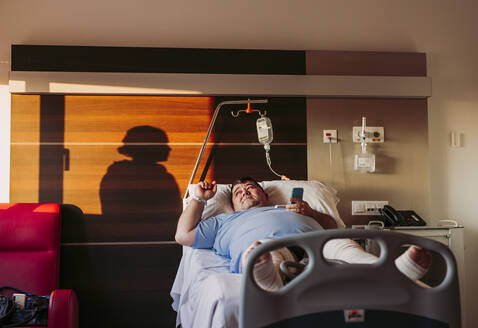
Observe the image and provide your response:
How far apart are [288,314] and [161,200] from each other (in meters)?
2.20

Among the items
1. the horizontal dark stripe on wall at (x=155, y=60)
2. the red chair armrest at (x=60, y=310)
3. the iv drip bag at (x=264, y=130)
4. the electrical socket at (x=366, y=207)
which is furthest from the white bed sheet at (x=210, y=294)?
the horizontal dark stripe on wall at (x=155, y=60)

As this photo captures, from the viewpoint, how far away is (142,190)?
320 cm

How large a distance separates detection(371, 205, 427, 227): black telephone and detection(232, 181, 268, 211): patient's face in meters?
0.98

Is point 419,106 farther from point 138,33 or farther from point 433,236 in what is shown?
point 138,33

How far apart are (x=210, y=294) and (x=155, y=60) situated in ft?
7.09

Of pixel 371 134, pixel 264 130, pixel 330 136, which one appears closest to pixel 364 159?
pixel 371 134

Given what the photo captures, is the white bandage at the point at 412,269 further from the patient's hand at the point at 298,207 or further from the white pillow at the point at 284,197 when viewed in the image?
the white pillow at the point at 284,197

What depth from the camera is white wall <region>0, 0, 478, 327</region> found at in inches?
129

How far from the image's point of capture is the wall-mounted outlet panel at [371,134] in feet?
10.9

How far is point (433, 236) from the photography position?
2896mm

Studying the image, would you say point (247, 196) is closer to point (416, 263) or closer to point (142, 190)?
point (142, 190)

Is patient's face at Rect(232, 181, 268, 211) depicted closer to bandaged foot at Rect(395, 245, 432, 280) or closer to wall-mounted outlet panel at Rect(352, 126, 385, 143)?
wall-mounted outlet panel at Rect(352, 126, 385, 143)

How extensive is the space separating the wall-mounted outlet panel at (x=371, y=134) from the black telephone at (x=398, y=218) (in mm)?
506

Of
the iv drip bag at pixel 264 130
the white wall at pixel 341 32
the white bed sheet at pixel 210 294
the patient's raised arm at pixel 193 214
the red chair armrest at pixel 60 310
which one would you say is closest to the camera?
the white bed sheet at pixel 210 294
